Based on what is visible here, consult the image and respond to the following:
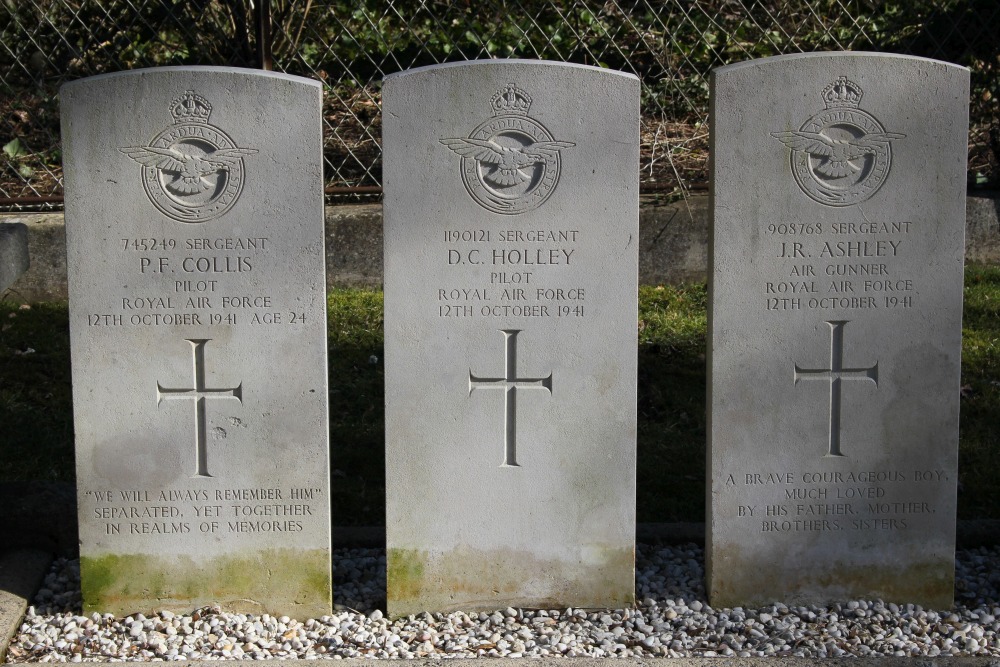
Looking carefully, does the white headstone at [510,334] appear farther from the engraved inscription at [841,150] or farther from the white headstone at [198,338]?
the engraved inscription at [841,150]

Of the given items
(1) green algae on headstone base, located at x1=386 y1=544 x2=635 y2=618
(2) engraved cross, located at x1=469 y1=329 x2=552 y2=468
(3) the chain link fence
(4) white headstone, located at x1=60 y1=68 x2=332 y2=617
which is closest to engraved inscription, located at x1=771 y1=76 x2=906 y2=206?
(2) engraved cross, located at x1=469 y1=329 x2=552 y2=468

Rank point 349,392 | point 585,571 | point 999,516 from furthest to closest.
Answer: point 349,392 → point 999,516 → point 585,571

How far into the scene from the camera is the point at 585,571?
3.82 m

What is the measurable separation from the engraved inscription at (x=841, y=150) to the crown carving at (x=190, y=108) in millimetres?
1772

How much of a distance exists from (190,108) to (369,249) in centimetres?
351

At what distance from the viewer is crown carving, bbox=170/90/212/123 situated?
3.52 m

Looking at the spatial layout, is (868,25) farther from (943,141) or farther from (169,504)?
(169,504)

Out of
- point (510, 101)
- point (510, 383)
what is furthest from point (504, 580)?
point (510, 101)

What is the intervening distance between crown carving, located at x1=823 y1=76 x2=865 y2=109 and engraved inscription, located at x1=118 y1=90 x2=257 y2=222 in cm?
181

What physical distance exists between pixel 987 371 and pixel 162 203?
4300 mm

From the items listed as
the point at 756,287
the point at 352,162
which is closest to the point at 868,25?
the point at 352,162

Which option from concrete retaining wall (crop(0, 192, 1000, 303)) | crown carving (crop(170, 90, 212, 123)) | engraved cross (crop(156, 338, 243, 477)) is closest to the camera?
crown carving (crop(170, 90, 212, 123))

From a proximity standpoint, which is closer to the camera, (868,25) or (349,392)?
(349,392)

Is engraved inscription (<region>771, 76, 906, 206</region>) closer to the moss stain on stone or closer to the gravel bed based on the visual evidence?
the gravel bed
